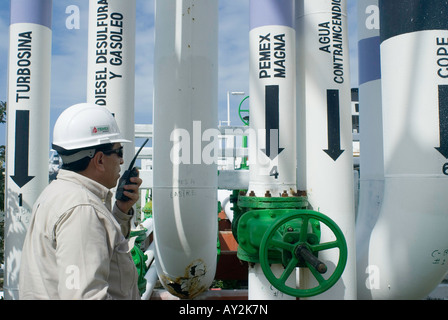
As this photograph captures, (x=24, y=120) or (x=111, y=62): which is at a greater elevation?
(x=111, y=62)

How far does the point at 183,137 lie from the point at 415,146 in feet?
5.50

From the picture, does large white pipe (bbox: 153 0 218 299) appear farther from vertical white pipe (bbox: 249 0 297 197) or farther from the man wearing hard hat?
the man wearing hard hat

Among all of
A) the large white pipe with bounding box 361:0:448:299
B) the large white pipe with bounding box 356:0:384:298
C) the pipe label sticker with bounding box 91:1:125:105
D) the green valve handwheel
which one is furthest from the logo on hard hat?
the large white pipe with bounding box 356:0:384:298

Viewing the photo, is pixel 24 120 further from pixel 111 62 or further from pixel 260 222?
pixel 260 222

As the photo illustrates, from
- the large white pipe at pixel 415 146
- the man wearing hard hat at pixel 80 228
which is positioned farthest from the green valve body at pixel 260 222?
the man wearing hard hat at pixel 80 228

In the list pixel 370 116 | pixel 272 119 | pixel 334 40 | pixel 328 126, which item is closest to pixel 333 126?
pixel 328 126

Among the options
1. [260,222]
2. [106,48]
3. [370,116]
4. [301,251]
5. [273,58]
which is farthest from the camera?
[370,116]

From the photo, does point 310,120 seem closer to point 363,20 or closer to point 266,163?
point 266,163

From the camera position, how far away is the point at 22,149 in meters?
3.54

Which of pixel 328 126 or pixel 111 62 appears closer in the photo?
pixel 328 126

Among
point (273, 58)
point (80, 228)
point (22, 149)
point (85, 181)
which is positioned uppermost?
point (273, 58)

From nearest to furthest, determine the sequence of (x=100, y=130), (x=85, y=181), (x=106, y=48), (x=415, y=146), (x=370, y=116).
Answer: (x=85, y=181) → (x=100, y=130) → (x=415, y=146) → (x=106, y=48) → (x=370, y=116)

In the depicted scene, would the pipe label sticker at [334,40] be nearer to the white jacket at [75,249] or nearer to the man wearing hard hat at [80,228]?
the man wearing hard hat at [80,228]
